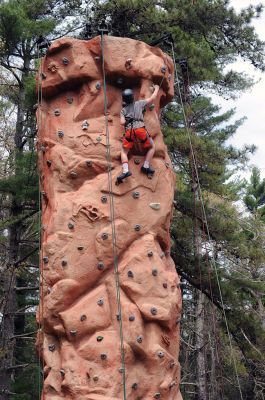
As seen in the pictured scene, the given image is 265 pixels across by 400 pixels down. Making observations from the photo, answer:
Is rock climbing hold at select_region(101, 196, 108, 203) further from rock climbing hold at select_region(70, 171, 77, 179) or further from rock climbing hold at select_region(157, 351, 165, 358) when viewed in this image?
rock climbing hold at select_region(157, 351, 165, 358)

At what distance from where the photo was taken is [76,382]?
17.4 ft

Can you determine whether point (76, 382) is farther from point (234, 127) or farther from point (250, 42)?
point (234, 127)

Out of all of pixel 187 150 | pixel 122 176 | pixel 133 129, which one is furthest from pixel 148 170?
pixel 187 150

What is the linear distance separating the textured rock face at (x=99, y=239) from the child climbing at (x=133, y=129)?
11cm

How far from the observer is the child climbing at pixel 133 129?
6.20 meters

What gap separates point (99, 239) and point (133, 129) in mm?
1333

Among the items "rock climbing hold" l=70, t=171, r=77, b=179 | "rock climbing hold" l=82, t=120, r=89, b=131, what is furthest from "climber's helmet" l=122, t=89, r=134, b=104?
"rock climbing hold" l=70, t=171, r=77, b=179

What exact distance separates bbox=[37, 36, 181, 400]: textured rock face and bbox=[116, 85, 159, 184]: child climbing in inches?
4.4

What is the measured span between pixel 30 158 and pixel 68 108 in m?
4.05

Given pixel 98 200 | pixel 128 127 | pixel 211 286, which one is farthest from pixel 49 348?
pixel 211 286

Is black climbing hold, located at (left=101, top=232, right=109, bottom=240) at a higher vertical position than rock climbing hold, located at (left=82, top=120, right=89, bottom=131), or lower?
lower

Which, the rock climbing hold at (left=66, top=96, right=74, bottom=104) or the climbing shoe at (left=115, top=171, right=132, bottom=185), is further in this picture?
the rock climbing hold at (left=66, top=96, right=74, bottom=104)

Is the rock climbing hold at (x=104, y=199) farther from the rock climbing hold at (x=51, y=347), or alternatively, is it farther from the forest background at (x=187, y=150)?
the forest background at (x=187, y=150)

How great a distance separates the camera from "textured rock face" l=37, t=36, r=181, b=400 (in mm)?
5496
